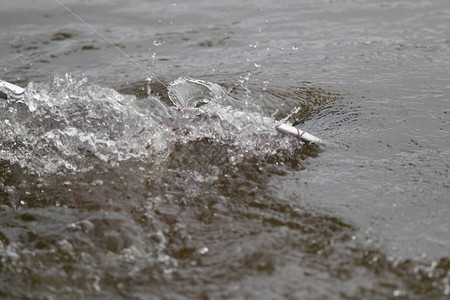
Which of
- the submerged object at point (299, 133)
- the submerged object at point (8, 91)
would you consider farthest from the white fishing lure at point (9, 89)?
the submerged object at point (299, 133)

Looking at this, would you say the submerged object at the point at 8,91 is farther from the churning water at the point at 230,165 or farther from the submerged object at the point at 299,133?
the submerged object at the point at 299,133

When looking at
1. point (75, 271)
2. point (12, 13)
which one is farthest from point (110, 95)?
point (12, 13)

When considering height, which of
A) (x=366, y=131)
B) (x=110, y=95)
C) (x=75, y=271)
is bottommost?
(x=75, y=271)

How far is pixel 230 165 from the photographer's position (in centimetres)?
395

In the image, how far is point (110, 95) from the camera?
4.21m

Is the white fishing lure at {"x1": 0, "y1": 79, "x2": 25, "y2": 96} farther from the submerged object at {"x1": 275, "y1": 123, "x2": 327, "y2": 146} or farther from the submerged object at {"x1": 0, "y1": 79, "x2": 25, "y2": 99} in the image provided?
the submerged object at {"x1": 275, "y1": 123, "x2": 327, "y2": 146}

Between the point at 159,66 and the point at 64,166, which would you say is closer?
the point at 64,166

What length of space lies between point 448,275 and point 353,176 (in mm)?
1153

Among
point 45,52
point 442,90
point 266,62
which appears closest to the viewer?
point 442,90

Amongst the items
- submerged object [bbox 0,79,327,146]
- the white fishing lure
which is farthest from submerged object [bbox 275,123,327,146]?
the white fishing lure

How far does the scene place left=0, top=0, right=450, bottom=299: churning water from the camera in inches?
113

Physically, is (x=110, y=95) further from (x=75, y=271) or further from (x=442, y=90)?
(x=442, y=90)

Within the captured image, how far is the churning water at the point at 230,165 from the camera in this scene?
2.86 metres

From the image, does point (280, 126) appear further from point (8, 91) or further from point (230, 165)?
point (8, 91)
